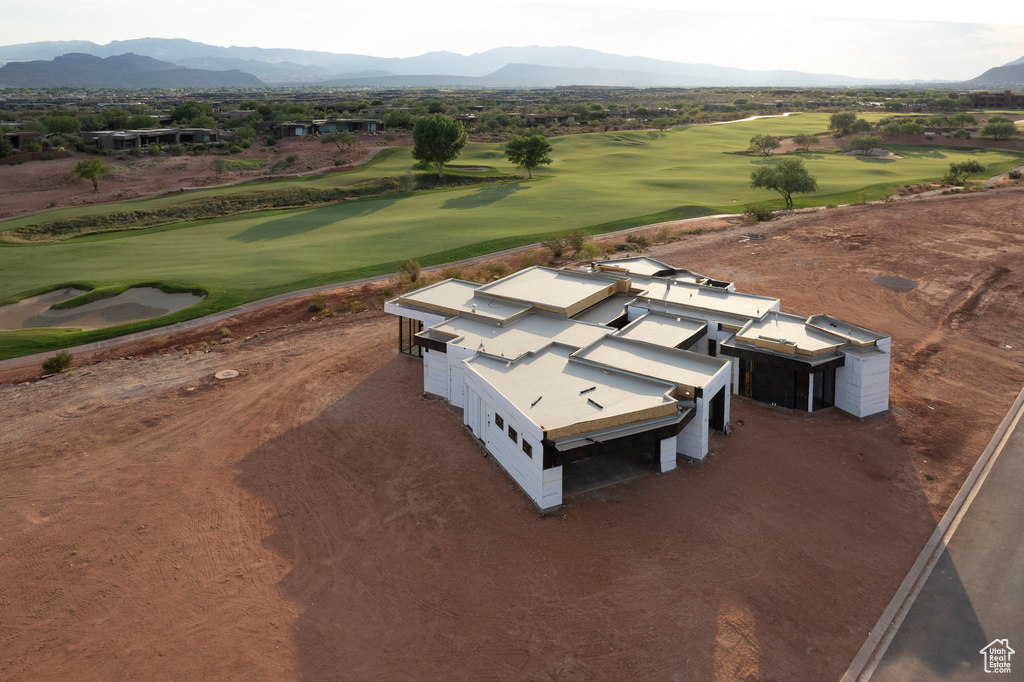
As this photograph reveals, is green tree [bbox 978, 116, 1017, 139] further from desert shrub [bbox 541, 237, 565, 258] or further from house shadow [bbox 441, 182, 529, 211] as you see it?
desert shrub [bbox 541, 237, 565, 258]

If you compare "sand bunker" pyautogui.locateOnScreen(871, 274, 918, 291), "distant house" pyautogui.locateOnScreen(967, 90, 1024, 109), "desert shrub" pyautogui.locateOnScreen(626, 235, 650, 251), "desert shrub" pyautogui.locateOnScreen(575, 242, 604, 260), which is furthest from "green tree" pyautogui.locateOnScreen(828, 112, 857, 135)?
"desert shrub" pyautogui.locateOnScreen(575, 242, 604, 260)

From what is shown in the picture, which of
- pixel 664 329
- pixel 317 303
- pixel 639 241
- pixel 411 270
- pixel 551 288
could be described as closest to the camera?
pixel 664 329

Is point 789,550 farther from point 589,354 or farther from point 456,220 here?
point 456,220

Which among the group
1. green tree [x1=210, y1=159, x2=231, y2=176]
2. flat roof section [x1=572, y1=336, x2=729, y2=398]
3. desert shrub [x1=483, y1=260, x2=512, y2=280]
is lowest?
flat roof section [x1=572, y1=336, x2=729, y2=398]

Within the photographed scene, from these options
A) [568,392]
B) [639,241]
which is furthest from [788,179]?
[568,392]

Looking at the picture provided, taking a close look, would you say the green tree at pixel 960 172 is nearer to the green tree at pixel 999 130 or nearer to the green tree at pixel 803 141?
the green tree at pixel 999 130

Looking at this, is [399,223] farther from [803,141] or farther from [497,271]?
[803,141]
